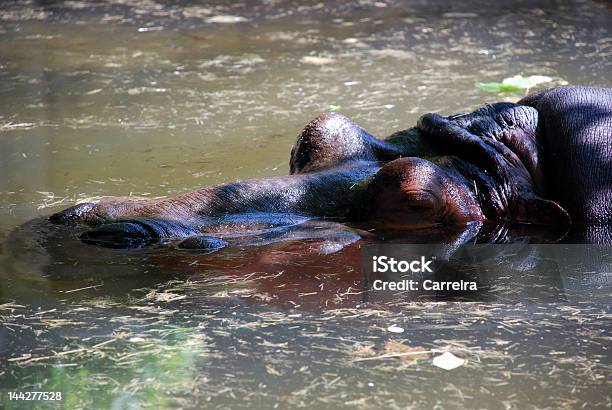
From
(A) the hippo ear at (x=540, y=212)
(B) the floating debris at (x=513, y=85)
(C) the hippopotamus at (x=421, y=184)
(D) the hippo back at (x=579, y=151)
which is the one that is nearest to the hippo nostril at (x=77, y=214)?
(C) the hippopotamus at (x=421, y=184)

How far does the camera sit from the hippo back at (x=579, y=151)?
5.34 m

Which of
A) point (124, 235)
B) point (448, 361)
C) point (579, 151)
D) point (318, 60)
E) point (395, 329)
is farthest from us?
point (318, 60)

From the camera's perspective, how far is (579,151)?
17.6 ft

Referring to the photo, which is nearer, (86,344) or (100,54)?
(86,344)

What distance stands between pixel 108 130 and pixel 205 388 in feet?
14.6

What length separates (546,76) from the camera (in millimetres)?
8539

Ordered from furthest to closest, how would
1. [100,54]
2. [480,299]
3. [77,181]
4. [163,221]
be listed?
[100,54]
[77,181]
[163,221]
[480,299]

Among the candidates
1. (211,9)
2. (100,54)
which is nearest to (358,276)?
(100,54)

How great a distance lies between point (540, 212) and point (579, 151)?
1.25 ft

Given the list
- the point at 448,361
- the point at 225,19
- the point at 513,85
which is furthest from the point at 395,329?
the point at 225,19

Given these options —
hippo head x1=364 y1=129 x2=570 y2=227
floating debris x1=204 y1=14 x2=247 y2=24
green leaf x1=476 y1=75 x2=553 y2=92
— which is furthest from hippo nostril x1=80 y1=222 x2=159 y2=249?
floating debris x1=204 y1=14 x2=247 y2=24

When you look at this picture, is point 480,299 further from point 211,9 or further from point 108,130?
point 211,9

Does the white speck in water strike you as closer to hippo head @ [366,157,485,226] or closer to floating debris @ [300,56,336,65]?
hippo head @ [366,157,485,226]

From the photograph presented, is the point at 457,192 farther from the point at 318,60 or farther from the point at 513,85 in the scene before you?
the point at 318,60
